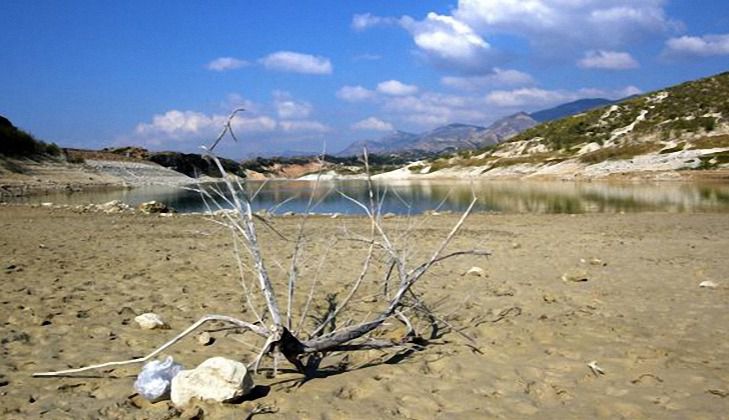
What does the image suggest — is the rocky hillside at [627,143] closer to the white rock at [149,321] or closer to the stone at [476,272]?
the stone at [476,272]

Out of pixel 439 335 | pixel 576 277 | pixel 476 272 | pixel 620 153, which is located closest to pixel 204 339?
pixel 439 335

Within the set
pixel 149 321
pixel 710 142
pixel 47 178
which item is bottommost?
pixel 149 321

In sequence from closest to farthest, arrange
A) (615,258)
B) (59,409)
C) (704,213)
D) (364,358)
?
(59,409)
(364,358)
(615,258)
(704,213)

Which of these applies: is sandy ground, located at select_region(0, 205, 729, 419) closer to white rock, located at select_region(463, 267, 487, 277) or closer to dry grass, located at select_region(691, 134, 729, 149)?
white rock, located at select_region(463, 267, 487, 277)

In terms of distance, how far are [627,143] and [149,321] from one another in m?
90.0

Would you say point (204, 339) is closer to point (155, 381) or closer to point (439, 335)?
point (155, 381)

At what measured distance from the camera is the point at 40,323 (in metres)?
6.19

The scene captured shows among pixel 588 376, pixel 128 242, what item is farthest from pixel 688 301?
pixel 128 242

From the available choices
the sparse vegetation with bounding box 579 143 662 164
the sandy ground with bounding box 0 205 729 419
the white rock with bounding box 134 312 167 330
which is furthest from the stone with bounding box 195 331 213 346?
the sparse vegetation with bounding box 579 143 662 164

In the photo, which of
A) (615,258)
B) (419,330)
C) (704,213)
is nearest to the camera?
(419,330)

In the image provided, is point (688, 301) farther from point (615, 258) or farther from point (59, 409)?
point (59, 409)

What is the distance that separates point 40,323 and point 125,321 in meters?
0.89

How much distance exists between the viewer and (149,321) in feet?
20.8

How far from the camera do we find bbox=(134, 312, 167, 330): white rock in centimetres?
631
